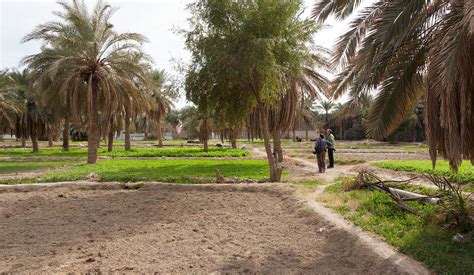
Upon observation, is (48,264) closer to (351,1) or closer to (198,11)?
(351,1)

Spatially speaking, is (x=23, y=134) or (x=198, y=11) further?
(x=23, y=134)

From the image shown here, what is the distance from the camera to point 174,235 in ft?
23.6

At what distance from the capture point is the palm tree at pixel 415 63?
16.5 ft

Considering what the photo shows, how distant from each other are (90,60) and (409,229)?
18496 millimetres

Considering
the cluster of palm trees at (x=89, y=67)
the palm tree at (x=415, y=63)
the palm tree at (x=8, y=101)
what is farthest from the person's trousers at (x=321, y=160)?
the palm tree at (x=8, y=101)

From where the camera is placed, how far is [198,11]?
12.2m

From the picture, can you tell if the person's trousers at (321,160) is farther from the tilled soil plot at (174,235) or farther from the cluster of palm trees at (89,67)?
the cluster of palm trees at (89,67)

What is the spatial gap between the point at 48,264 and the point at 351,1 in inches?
285

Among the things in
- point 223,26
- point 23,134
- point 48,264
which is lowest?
point 48,264

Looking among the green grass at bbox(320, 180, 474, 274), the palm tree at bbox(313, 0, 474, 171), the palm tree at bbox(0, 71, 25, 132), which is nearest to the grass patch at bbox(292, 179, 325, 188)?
the green grass at bbox(320, 180, 474, 274)

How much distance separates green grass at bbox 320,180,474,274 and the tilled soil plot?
1.83ft

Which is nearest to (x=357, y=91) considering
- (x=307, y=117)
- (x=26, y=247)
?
(x=26, y=247)

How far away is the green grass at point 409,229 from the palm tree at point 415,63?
3.92ft

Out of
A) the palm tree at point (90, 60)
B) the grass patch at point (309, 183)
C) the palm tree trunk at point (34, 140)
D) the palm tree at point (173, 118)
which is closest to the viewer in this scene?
the grass patch at point (309, 183)
